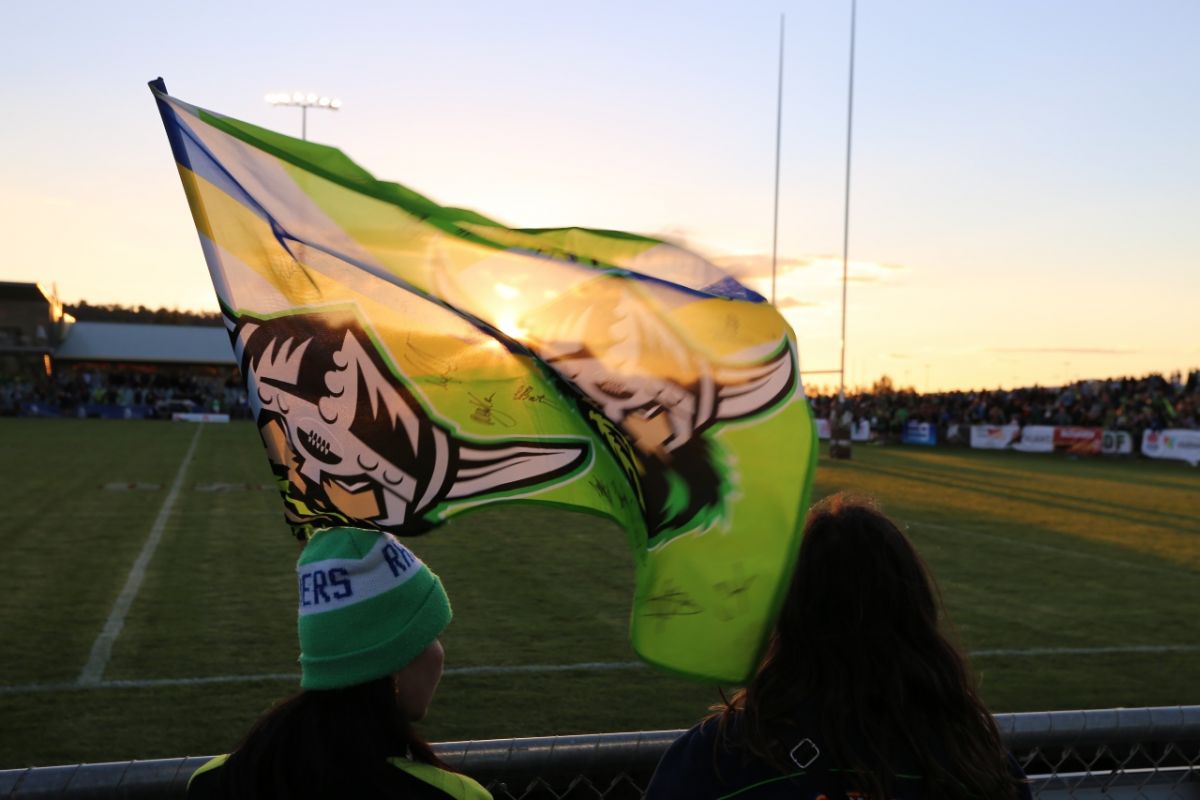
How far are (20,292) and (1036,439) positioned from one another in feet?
204

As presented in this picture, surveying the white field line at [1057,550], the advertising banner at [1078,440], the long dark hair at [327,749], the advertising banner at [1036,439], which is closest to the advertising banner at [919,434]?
the advertising banner at [1036,439]

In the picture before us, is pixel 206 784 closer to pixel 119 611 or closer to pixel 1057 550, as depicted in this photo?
pixel 119 611

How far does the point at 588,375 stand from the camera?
2393 millimetres

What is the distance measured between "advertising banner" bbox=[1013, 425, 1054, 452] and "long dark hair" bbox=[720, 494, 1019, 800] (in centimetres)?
3643

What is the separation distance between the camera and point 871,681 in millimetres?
1798

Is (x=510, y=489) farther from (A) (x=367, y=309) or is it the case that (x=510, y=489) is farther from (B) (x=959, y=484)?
(B) (x=959, y=484)

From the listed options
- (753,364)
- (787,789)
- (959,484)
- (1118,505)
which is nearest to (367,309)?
(753,364)

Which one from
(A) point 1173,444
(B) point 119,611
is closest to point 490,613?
(B) point 119,611

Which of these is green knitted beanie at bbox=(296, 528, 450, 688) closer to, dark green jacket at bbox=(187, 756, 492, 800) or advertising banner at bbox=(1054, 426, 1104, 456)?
dark green jacket at bbox=(187, 756, 492, 800)

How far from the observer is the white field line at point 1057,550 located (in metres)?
11.8

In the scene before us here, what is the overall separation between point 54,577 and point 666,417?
9589mm

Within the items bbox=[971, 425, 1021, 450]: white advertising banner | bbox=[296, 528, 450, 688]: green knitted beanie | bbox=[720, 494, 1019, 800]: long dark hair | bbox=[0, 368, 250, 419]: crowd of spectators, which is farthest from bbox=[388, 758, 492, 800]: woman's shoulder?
bbox=[0, 368, 250, 419]: crowd of spectators

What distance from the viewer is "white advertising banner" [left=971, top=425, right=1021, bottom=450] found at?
37.7 metres

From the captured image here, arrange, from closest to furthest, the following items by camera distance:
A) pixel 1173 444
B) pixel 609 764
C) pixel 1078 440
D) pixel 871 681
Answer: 1. pixel 871 681
2. pixel 609 764
3. pixel 1173 444
4. pixel 1078 440
